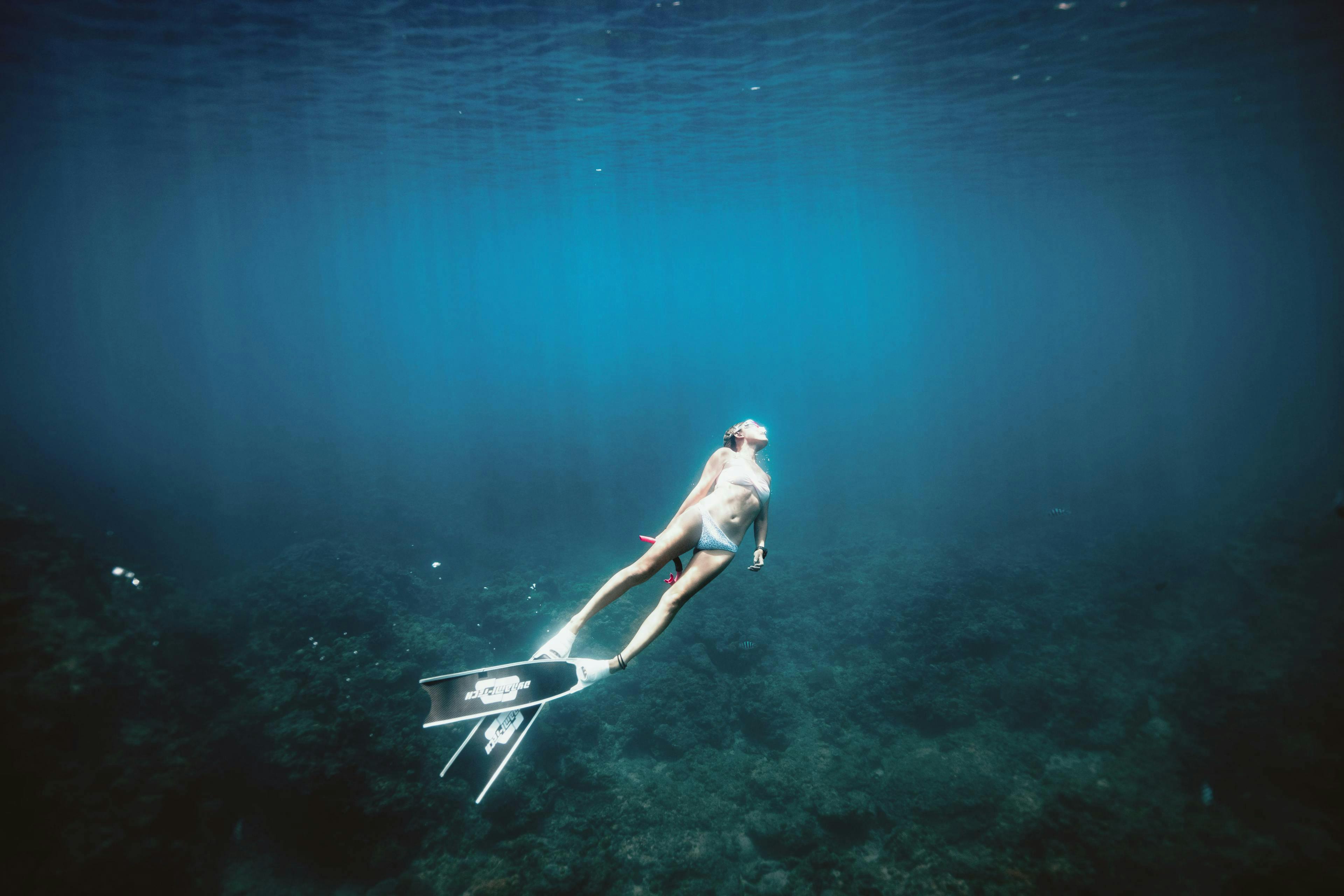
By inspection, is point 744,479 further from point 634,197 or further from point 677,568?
point 634,197

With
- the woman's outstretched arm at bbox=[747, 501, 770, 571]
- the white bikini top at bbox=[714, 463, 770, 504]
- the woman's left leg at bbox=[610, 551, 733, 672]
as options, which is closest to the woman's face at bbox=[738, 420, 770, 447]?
the white bikini top at bbox=[714, 463, 770, 504]

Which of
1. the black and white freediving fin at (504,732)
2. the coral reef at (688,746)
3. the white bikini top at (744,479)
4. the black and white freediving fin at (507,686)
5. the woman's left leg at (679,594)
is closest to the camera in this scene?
the black and white freediving fin at (504,732)

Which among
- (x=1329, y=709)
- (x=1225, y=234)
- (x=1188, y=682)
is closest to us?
(x=1329, y=709)

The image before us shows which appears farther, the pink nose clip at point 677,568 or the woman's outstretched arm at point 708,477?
the woman's outstretched arm at point 708,477

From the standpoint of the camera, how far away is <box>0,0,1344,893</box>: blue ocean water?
7367 millimetres

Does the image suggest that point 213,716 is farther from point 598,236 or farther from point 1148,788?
point 598,236

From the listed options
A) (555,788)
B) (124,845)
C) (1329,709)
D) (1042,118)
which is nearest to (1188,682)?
(1329,709)

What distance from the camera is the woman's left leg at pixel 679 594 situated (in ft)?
13.8

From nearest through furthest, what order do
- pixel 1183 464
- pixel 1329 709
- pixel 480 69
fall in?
1. pixel 1329 709
2. pixel 480 69
3. pixel 1183 464

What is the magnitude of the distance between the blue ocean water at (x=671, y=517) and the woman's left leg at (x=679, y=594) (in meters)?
4.67

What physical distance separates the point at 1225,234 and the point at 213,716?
88455mm

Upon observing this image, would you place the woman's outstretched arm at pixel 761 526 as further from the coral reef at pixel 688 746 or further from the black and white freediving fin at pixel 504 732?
the coral reef at pixel 688 746

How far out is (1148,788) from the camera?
798 centimetres

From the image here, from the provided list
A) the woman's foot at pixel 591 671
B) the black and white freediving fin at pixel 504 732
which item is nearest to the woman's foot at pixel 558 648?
the woman's foot at pixel 591 671
